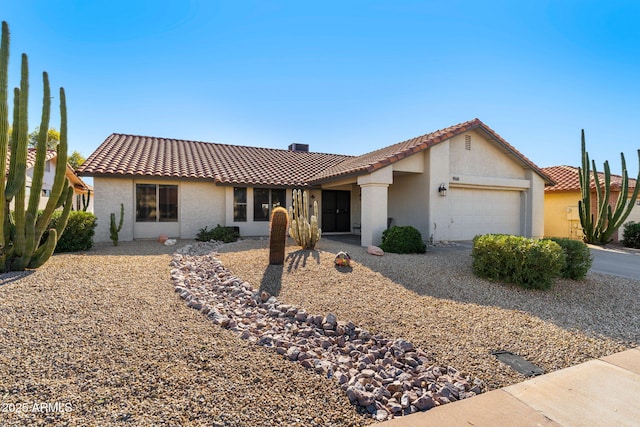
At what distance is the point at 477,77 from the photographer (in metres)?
10.6

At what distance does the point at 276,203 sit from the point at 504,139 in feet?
34.4

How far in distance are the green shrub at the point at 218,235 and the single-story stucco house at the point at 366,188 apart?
923mm

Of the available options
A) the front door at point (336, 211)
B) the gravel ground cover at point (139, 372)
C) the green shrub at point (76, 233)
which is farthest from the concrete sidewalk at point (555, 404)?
the front door at point (336, 211)

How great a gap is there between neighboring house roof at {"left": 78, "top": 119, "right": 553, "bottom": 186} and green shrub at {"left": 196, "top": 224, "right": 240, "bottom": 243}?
209 centimetres

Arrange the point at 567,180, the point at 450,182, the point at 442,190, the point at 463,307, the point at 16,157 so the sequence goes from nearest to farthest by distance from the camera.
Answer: the point at 463,307
the point at 16,157
the point at 442,190
the point at 450,182
the point at 567,180

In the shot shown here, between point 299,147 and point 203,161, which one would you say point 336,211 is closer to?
point 299,147

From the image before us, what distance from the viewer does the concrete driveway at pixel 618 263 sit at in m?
8.16

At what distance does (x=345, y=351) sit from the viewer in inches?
150

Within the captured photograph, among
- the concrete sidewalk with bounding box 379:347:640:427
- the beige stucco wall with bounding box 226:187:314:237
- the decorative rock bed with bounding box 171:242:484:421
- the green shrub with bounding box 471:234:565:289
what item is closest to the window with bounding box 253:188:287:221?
the beige stucco wall with bounding box 226:187:314:237

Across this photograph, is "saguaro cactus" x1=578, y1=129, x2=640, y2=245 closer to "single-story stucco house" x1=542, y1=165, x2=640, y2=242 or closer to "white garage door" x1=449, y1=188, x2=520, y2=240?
"single-story stucco house" x1=542, y1=165, x2=640, y2=242

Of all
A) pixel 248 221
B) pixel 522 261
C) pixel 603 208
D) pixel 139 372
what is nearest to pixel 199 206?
pixel 248 221

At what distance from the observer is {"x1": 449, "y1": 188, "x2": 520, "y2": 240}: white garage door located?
1275 cm

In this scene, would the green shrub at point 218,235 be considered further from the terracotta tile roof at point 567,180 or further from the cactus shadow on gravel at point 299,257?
the terracotta tile roof at point 567,180

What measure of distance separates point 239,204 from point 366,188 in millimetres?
6334
